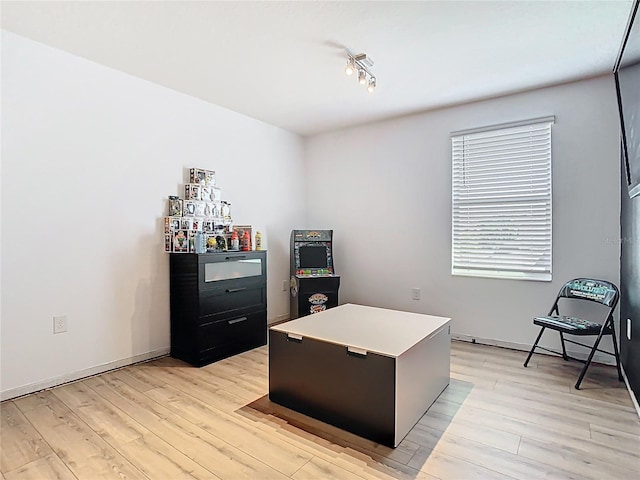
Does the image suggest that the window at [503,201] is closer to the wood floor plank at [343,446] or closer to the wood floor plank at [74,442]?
the wood floor plank at [343,446]

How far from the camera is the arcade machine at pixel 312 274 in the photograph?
162 inches

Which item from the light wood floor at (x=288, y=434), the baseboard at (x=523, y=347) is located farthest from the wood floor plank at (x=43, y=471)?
the baseboard at (x=523, y=347)

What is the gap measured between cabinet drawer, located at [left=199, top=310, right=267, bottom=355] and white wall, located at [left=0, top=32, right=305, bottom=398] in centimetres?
51

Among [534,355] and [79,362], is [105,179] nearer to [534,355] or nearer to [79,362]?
[79,362]

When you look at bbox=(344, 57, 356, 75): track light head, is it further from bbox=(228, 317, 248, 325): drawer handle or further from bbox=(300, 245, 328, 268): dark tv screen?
bbox=(228, 317, 248, 325): drawer handle

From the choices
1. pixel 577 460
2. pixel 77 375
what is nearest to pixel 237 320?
pixel 77 375

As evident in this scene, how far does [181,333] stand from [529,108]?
12.5 ft

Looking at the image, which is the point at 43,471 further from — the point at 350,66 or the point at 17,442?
the point at 350,66

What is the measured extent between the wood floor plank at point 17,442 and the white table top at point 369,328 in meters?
1.35

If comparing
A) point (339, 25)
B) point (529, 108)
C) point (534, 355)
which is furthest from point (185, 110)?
point (534, 355)

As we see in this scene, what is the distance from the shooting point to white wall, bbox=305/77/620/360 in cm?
305

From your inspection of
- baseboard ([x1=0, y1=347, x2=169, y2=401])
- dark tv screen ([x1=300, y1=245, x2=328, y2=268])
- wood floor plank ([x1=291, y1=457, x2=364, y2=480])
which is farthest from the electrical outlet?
dark tv screen ([x1=300, y1=245, x2=328, y2=268])

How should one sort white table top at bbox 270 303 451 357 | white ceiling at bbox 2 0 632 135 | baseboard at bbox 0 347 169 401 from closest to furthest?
white table top at bbox 270 303 451 357
white ceiling at bbox 2 0 632 135
baseboard at bbox 0 347 169 401

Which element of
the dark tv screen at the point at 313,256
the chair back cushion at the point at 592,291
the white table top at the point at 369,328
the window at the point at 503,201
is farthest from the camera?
the dark tv screen at the point at 313,256
